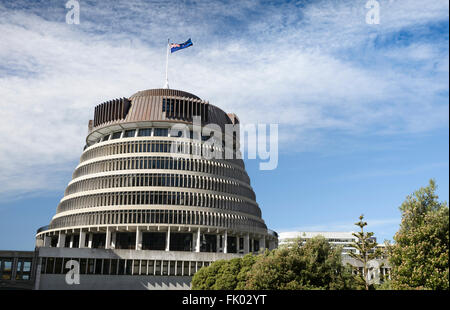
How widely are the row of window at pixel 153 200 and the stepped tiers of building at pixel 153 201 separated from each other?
0.22m

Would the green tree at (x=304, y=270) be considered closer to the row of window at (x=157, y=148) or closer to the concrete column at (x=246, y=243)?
the concrete column at (x=246, y=243)

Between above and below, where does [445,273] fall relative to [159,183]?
below

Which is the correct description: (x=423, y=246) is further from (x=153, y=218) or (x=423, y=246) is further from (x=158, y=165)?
(x=158, y=165)

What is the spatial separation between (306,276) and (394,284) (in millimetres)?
8786

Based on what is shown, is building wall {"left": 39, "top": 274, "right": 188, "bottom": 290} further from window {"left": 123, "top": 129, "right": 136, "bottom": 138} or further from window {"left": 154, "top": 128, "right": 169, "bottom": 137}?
window {"left": 123, "top": 129, "right": 136, "bottom": 138}

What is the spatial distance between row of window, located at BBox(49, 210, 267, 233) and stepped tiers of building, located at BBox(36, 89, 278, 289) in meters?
0.22

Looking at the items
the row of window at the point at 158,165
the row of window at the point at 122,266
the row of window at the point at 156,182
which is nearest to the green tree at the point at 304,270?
the row of window at the point at 122,266

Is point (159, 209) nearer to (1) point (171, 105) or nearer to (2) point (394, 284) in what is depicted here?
(1) point (171, 105)

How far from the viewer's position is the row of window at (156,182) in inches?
3686

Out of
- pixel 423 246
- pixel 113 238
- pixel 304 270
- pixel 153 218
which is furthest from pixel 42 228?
pixel 423 246

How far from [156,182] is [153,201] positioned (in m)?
4.40
